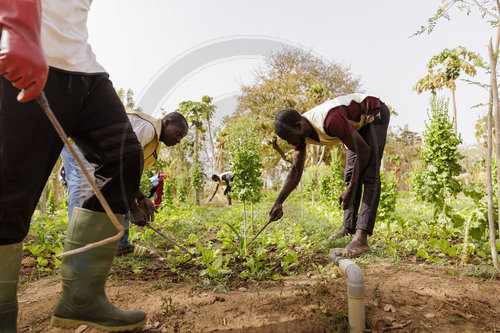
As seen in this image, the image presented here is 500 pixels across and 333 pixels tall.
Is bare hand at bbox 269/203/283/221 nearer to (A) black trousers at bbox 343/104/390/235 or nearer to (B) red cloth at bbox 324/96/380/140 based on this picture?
(A) black trousers at bbox 343/104/390/235

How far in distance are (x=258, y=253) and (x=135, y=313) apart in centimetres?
151

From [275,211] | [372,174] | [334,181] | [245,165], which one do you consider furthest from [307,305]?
[334,181]

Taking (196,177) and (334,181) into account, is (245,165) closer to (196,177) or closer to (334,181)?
(334,181)

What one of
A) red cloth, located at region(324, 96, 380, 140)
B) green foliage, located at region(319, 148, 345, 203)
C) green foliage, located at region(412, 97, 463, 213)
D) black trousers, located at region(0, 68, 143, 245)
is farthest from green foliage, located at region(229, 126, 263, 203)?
green foliage, located at region(319, 148, 345, 203)

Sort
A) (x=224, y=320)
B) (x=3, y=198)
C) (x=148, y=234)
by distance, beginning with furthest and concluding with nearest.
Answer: (x=148, y=234), (x=224, y=320), (x=3, y=198)

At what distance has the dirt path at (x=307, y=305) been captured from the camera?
1703mm

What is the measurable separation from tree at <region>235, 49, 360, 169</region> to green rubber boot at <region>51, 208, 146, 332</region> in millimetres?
19360

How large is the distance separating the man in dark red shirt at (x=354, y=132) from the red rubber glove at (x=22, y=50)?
2.32 metres

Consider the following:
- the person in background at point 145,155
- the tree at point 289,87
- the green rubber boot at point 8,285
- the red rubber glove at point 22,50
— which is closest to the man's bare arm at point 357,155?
the person in background at point 145,155

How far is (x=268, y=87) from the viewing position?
2205 centimetres

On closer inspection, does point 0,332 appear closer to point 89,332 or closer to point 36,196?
point 89,332

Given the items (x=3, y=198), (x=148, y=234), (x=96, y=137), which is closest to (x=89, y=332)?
(x=3, y=198)

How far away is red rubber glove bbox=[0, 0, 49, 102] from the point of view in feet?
3.40

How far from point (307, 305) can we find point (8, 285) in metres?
1.57
